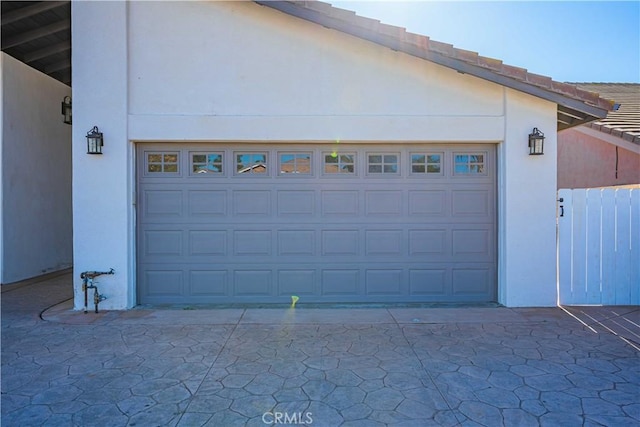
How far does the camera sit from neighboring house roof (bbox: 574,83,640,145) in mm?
7282

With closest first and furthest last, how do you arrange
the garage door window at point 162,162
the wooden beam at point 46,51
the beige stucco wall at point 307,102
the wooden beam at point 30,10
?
the beige stucco wall at point 307,102, the garage door window at point 162,162, the wooden beam at point 30,10, the wooden beam at point 46,51

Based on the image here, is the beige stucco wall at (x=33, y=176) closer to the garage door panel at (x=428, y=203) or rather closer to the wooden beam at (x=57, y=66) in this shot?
the wooden beam at (x=57, y=66)

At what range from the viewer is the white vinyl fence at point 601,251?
242 inches

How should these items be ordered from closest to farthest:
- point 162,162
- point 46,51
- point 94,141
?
point 94,141, point 162,162, point 46,51

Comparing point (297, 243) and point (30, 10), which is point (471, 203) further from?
point (30, 10)

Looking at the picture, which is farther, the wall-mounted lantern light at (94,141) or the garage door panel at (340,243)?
the garage door panel at (340,243)

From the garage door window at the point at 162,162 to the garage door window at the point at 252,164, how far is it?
99 centimetres

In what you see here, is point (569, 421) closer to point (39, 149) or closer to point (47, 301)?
point (47, 301)

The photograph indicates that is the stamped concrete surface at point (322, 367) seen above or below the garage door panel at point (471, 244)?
below

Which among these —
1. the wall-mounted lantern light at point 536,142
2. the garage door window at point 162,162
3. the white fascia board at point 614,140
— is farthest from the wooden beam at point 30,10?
the white fascia board at point 614,140

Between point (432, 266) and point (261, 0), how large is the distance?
4779 millimetres

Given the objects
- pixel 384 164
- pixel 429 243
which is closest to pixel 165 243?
pixel 384 164

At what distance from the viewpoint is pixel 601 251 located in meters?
6.14

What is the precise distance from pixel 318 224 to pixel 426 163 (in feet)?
6.53
